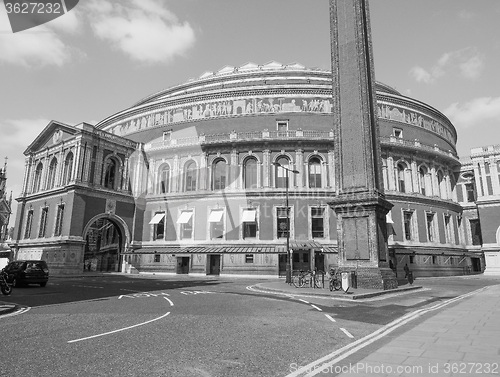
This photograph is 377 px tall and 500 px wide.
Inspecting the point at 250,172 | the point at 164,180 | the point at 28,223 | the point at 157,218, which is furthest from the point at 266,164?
the point at 28,223

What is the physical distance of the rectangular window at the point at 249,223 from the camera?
3962cm

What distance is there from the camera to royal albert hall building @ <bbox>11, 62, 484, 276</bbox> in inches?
1549

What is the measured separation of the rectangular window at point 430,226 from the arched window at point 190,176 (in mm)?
28957

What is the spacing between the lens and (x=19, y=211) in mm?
44750

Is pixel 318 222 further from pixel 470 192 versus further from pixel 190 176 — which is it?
pixel 470 192

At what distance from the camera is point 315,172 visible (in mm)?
41812

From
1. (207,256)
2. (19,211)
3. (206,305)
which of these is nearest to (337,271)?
(206,305)

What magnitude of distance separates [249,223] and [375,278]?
21771 millimetres

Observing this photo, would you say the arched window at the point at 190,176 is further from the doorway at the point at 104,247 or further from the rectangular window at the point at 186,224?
the doorway at the point at 104,247

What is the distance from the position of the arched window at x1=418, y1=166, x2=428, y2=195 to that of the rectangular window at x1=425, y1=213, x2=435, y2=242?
2988mm

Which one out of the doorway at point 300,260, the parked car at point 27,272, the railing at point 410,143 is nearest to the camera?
the parked car at point 27,272

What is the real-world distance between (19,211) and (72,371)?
47488 millimetres

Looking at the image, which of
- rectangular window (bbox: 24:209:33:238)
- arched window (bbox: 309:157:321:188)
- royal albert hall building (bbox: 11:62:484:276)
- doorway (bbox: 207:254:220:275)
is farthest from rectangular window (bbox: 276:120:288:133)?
rectangular window (bbox: 24:209:33:238)

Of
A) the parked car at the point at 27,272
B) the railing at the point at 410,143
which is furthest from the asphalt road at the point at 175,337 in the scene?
the railing at the point at 410,143
